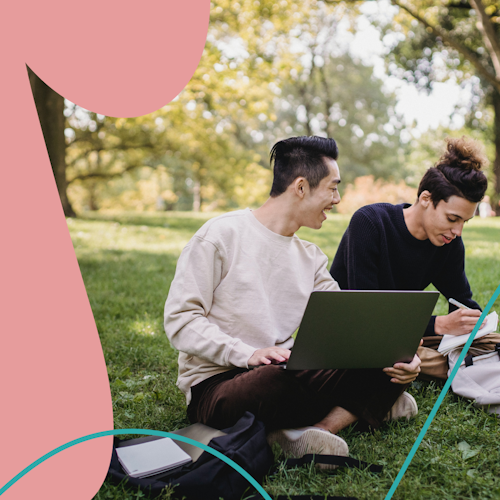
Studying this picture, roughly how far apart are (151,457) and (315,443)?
2.09 ft

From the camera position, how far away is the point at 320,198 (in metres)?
2.29

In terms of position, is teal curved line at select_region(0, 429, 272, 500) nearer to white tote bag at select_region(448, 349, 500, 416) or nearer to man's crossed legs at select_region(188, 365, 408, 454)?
man's crossed legs at select_region(188, 365, 408, 454)

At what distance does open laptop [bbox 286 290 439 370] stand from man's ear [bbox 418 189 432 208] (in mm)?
858

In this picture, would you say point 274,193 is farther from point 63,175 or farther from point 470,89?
point 470,89

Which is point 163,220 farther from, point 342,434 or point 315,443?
point 315,443

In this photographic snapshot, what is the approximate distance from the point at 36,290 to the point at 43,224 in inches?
9.0

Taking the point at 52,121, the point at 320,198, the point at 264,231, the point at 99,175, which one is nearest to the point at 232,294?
the point at 264,231

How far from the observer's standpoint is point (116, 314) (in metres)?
4.27

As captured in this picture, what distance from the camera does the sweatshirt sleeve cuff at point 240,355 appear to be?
2.01m

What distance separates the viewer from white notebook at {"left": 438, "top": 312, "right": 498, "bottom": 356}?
8.48ft

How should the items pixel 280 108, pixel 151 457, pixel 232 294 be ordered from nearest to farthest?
pixel 151 457, pixel 232 294, pixel 280 108

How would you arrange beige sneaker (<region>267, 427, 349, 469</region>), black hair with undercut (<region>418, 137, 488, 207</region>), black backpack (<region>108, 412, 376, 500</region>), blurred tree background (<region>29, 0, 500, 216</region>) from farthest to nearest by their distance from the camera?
blurred tree background (<region>29, 0, 500, 216</region>), black hair with undercut (<region>418, 137, 488, 207</region>), beige sneaker (<region>267, 427, 349, 469</region>), black backpack (<region>108, 412, 376, 500</region>)

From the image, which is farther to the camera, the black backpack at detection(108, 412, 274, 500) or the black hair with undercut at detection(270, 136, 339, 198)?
the black hair with undercut at detection(270, 136, 339, 198)

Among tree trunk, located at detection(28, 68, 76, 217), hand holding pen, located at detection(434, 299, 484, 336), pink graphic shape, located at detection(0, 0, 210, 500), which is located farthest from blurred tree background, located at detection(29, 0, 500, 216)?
pink graphic shape, located at detection(0, 0, 210, 500)
